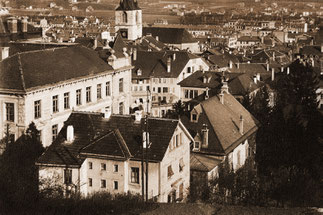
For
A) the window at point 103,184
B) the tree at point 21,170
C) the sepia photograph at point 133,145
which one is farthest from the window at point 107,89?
the window at point 103,184

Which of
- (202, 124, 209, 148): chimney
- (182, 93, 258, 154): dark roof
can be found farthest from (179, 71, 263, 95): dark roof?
(202, 124, 209, 148): chimney

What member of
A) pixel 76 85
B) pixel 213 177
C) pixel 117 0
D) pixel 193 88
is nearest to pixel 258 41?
pixel 117 0

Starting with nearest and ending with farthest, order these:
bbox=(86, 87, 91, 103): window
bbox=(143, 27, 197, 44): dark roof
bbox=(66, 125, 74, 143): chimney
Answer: bbox=(66, 125, 74, 143): chimney
bbox=(86, 87, 91, 103): window
bbox=(143, 27, 197, 44): dark roof

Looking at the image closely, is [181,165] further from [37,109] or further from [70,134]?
[37,109]

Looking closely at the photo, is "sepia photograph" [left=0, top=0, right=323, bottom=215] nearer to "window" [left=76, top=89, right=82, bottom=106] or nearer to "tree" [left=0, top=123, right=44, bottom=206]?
"tree" [left=0, top=123, right=44, bottom=206]

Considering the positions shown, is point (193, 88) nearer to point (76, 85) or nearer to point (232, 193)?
point (76, 85)

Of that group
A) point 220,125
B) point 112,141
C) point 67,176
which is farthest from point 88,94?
point 67,176

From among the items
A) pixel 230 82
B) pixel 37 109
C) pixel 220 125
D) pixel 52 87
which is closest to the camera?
pixel 220 125
